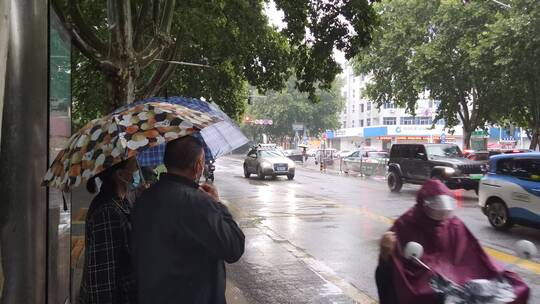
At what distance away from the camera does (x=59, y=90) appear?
13.4 feet

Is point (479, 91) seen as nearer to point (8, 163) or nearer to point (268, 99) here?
point (8, 163)

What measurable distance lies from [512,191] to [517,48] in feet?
39.9

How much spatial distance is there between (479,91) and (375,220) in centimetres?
1678

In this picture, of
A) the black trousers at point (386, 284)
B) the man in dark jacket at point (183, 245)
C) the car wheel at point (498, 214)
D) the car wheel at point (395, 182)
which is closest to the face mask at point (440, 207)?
the black trousers at point (386, 284)

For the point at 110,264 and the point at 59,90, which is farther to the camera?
the point at 59,90

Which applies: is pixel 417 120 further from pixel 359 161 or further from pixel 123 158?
pixel 123 158

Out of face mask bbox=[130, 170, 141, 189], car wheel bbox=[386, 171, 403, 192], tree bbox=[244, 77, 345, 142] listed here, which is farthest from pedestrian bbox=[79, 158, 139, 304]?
tree bbox=[244, 77, 345, 142]

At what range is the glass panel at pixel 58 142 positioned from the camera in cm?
366

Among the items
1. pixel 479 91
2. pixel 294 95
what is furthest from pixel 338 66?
pixel 294 95

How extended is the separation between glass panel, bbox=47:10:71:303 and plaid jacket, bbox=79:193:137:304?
757 mm

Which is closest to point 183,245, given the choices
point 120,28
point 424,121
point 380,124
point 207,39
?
point 120,28

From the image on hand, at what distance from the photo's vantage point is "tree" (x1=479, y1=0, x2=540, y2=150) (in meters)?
19.8

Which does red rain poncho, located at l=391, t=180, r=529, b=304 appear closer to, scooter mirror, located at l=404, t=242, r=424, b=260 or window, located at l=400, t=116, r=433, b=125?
scooter mirror, located at l=404, t=242, r=424, b=260

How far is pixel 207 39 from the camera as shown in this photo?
1202 centimetres
